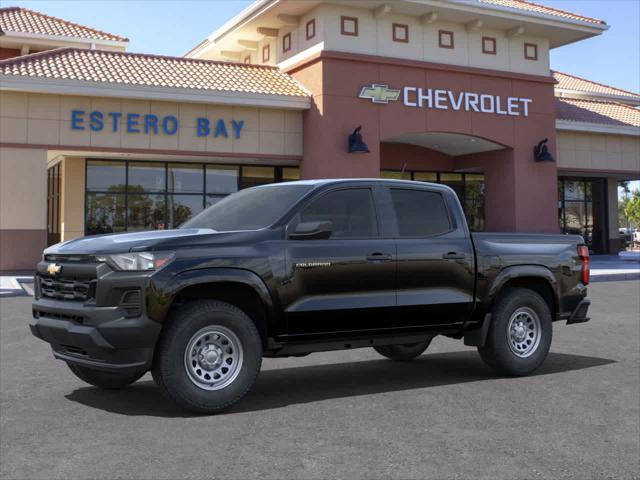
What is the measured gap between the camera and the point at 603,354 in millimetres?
9117

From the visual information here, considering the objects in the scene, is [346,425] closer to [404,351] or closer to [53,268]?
[53,268]

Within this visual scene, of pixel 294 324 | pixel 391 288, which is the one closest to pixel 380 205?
pixel 391 288

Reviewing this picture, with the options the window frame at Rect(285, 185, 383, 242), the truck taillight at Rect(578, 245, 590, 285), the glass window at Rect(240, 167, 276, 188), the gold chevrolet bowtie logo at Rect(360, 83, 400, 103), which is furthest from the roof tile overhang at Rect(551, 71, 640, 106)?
the window frame at Rect(285, 185, 383, 242)

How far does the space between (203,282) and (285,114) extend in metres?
20.3

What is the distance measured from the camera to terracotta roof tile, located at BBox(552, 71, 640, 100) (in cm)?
3850

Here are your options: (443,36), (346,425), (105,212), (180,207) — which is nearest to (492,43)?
(443,36)

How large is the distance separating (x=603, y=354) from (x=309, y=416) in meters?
4.88

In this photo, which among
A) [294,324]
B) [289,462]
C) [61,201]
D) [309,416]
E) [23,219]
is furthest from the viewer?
[61,201]

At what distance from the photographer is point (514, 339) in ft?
26.2

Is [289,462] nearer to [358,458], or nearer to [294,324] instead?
[358,458]

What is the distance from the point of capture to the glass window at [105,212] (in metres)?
25.8

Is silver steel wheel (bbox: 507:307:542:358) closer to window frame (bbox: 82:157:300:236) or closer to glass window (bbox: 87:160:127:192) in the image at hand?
window frame (bbox: 82:157:300:236)

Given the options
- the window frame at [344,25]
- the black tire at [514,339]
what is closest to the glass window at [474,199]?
the window frame at [344,25]

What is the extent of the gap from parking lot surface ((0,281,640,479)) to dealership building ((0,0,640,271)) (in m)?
15.7
